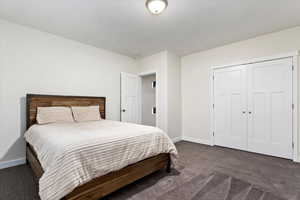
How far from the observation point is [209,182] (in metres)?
1.96

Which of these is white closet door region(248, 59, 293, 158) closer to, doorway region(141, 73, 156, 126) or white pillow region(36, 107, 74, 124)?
doorway region(141, 73, 156, 126)

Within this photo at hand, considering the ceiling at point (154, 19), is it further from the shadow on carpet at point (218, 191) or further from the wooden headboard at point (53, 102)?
the shadow on carpet at point (218, 191)

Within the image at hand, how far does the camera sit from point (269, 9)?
2182 mm

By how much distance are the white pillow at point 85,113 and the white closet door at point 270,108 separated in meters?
3.43

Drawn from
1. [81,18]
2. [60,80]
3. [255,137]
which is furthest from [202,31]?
[60,80]

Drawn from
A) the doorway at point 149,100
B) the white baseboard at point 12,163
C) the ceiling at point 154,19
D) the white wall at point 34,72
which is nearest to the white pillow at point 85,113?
the white wall at point 34,72

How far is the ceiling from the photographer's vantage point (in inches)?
82.0

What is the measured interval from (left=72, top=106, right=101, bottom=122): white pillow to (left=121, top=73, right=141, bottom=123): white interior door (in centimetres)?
99

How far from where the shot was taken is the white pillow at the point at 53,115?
254cm

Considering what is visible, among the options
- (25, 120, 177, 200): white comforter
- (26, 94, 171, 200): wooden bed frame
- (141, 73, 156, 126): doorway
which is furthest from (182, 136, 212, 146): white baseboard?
(25, 120, 177, 200): white comforter

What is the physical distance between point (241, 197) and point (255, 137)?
197 cm

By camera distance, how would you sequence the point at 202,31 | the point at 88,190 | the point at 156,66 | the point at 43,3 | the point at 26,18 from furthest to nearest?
the point at 156,66 < the point at 202,31 < the point at 26,18 < the point at 43,3 < the point at 88,190

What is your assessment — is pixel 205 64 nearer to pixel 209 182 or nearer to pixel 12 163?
pixel 209 182

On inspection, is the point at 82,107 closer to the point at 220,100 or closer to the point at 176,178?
the point at 176,178
